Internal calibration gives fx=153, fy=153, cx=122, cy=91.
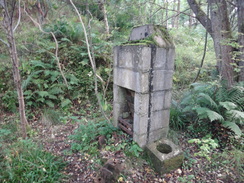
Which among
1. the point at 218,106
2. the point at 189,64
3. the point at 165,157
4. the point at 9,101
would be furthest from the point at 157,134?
the point at 189,64

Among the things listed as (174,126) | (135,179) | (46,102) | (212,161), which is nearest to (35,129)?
(46,102)

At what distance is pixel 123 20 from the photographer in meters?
8.70

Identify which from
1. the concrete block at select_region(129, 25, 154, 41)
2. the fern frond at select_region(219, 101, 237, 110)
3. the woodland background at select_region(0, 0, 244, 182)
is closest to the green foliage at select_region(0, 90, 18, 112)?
the woodland background at select_region(0, 0, 244, 182)

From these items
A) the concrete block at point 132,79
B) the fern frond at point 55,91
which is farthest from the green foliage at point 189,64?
the fern frond at point 55,91

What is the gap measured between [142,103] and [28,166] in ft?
6.92

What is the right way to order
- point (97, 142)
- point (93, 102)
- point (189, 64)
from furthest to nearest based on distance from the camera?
point (189, 64), point (93, 102), point (97, 142)

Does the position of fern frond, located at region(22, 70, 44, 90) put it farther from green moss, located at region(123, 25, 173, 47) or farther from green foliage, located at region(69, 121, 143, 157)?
green moss, located at region(123, 25, 173, 47)

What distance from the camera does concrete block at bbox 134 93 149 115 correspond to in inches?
98.2

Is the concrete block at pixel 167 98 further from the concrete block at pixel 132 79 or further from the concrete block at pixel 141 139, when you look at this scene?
the concrete block at pixel 141 139

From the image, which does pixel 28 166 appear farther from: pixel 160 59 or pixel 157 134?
pixel 160 59

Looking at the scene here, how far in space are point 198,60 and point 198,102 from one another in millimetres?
4111

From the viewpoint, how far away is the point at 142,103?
252cm

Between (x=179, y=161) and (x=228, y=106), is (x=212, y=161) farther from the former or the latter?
(x=228, y=106)

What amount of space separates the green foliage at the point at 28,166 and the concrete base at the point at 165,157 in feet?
4.87
